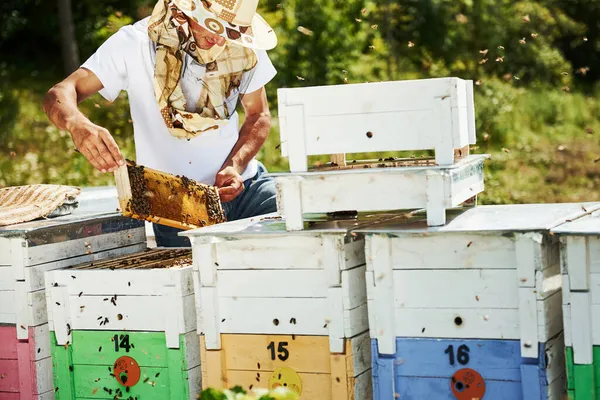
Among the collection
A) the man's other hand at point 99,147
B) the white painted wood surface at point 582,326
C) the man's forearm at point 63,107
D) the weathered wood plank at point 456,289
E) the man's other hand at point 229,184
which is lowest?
the white painted wood surface at point 582,326

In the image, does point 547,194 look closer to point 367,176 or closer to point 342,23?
point 342,23

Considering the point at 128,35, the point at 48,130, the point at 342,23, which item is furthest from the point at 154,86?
the point at 342,23

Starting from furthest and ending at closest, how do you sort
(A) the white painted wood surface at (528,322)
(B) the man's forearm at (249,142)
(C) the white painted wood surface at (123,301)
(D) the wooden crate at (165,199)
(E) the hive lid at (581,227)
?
1. (B) the man's forearm at (249,142)
2. (D) the wooden crate at (165,199)
3. (C) the white painted wood surface at (123,301)
4. (A) the white painted wood surface at (528,322)
5. (E) the hive lid at (581,227)

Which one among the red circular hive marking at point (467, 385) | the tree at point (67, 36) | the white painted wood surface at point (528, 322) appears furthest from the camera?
the tree at point (67, 36)

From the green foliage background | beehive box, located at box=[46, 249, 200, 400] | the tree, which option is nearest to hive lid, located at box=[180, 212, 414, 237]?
beehive box, located at box=[46, 249, 200, 400]

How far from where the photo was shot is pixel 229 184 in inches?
171

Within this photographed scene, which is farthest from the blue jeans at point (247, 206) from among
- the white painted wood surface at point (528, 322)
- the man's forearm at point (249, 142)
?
the white painted wood surface at point (528, 322)

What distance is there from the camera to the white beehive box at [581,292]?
2.99m

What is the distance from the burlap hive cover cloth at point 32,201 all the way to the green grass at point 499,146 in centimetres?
466

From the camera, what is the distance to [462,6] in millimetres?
16125

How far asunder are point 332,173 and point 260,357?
0.70 meters

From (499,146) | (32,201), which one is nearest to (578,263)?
(32,201)

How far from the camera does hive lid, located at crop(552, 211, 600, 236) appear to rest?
2951 mm

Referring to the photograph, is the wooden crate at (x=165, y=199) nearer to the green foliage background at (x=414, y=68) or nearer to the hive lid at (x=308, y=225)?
the hive lid at (x=308, y=225)
